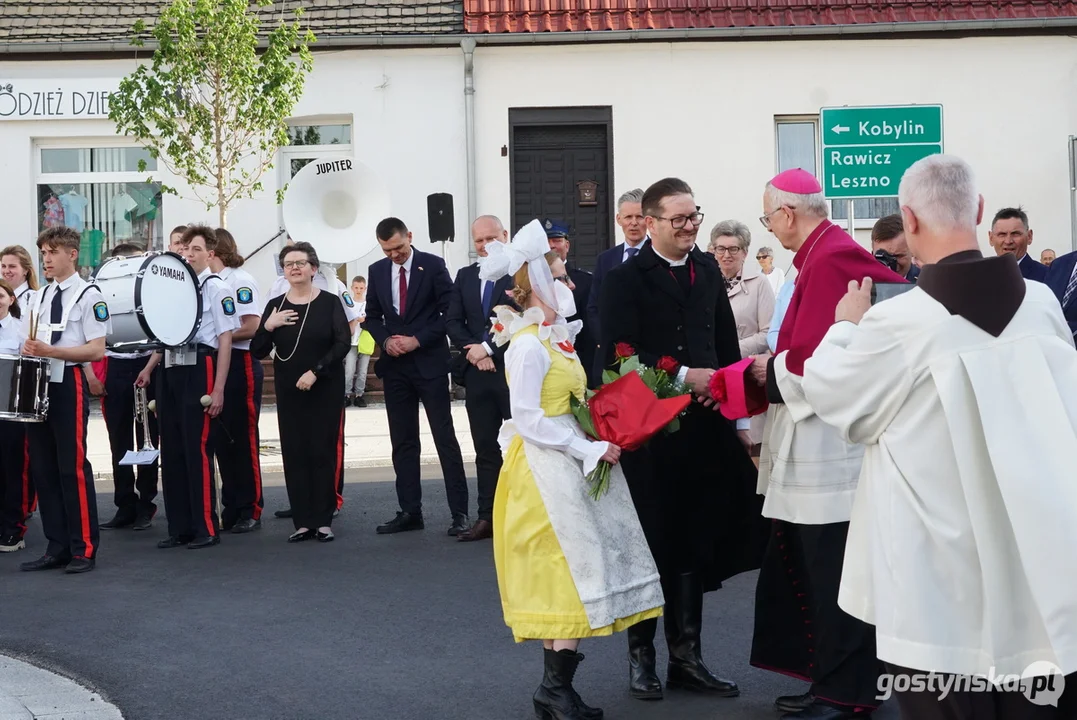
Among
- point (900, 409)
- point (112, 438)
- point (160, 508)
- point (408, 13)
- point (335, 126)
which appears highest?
point (408, 13)

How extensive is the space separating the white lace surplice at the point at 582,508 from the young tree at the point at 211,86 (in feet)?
43.9

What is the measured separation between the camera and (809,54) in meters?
20.4

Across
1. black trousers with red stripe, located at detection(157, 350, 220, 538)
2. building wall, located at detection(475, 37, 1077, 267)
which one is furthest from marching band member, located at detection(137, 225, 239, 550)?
building wall, located at detection(475, 37, 1077, 267)

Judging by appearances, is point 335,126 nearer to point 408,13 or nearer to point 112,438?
point 408,13

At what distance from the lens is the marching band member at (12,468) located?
9383 mm

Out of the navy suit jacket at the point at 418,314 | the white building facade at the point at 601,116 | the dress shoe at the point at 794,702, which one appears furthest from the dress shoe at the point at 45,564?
the white building facade at the point at 601,116

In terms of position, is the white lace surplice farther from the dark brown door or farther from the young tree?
the dark brown door

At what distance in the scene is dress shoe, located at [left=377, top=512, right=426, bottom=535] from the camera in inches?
376

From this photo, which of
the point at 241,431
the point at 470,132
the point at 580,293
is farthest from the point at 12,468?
the point at 470,132

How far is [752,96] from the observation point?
2039 centimetres

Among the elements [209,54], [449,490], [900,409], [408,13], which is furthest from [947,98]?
[900,409]

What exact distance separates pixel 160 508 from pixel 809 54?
13166mm

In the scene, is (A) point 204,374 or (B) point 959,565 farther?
(A) point 204,374

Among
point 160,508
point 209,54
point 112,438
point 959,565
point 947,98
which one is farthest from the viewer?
point 947,98
